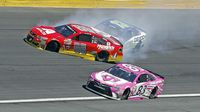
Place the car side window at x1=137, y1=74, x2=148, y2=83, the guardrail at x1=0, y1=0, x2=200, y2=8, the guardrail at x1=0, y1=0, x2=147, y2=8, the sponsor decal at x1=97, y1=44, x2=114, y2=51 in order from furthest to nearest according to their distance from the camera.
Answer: the guardrail at x1=0, y1=0, x2=200, y2=8 → the guardrail at x1=0, y1=0, x2=147, y2=8 → the sponsor decal at x1=97, y1=44, x2=114, y2=51 → the car side window at x1=137, y1=74, x2=148, y2=83

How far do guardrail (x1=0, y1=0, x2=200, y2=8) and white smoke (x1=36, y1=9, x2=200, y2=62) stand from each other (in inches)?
23.8

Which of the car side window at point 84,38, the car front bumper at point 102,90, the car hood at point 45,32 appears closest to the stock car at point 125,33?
the car side window at point 84,38

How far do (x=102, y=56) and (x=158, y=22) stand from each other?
10632 millimetres

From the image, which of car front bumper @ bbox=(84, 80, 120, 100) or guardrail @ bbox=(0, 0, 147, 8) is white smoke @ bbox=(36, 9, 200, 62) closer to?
guardrail @ bbox=(0, 0, 147, 8)

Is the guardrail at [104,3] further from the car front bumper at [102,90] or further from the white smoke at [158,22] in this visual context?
the car front bumper at [102,90]

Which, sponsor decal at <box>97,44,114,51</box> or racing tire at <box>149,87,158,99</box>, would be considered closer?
racing tire at <box>149,87,158,99</box>

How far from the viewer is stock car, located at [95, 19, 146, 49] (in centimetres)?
2973

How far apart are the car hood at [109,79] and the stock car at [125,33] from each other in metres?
6.64

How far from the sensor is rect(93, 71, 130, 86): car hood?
22.4 metres

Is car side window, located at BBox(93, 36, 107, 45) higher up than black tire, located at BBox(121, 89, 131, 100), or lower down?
higher up

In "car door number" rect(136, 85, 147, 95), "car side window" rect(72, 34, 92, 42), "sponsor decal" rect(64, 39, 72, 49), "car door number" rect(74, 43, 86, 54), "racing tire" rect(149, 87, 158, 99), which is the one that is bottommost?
"racing tire" rect(149, 87, 158, 99)

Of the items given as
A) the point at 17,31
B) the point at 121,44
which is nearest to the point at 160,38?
the point at 121,44

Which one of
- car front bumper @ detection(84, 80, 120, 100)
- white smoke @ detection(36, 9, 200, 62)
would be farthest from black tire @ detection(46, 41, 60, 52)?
white smoke @ detection(36, 9, 200, 62)

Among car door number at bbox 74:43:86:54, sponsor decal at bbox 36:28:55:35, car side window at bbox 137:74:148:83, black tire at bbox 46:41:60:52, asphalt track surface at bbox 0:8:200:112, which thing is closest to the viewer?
asphalt track surface at bbox 0:8:200:112
